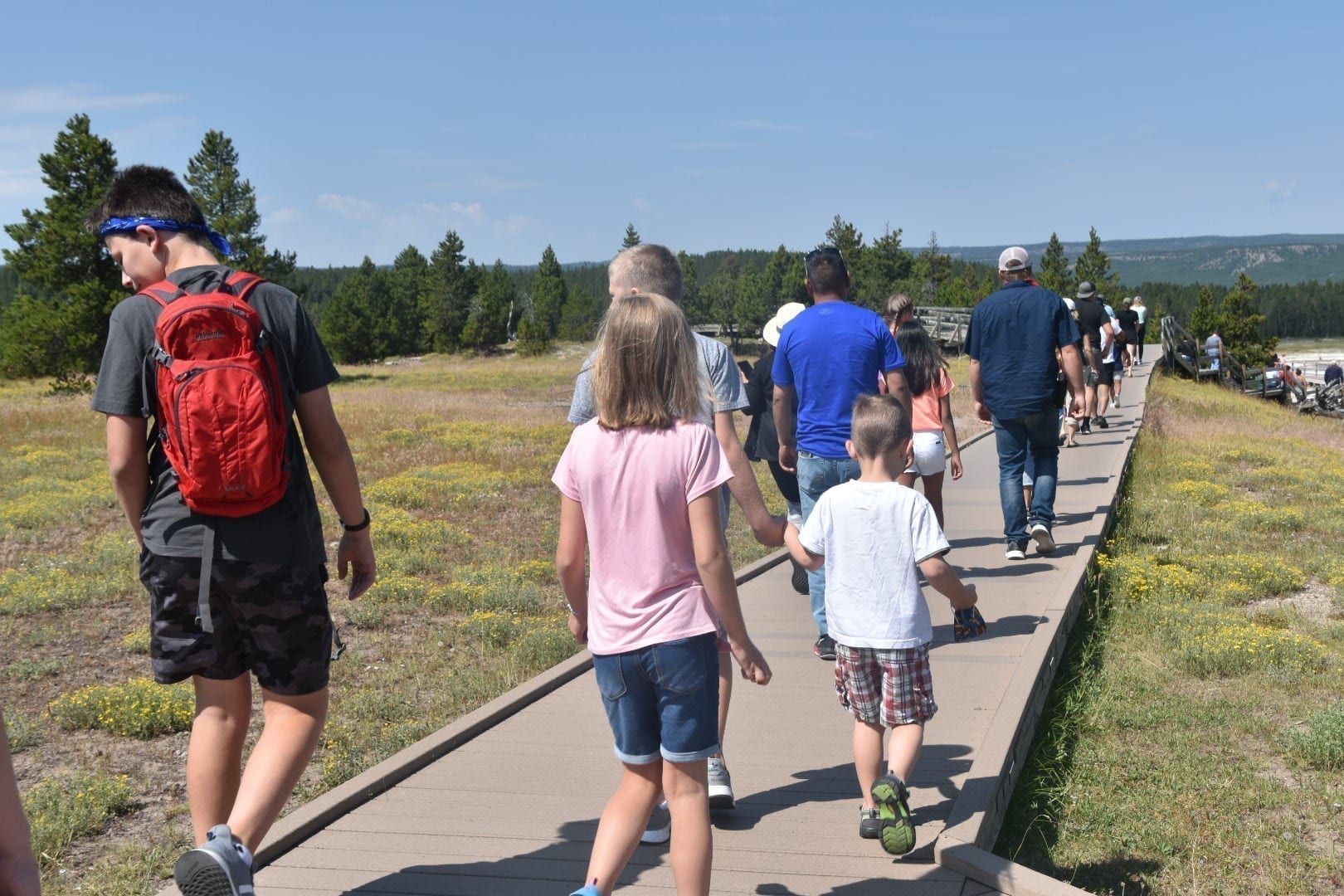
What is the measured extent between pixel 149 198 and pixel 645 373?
1520 millimetres

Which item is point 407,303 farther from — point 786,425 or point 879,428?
point 879,428

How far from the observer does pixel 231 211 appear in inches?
1927

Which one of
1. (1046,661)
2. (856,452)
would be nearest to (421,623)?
(1046,661)

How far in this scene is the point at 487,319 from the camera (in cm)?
8081

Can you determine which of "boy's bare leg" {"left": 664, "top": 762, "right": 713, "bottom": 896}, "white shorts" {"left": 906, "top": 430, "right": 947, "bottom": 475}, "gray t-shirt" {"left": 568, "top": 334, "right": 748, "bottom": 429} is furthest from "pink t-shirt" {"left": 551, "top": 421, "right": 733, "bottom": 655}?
"white shorts" {"left": 906, "top": 430, "right": 947, "bottom": 475}

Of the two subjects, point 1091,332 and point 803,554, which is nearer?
point 803,554

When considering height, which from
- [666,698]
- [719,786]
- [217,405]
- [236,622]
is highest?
[217,405]

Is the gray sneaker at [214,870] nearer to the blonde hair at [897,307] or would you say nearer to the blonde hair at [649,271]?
the blonde hair at [649,271]

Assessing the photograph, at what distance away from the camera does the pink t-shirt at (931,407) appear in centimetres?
765

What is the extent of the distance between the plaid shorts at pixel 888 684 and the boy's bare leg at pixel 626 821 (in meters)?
1.10

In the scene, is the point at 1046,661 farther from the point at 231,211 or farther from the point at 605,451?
the point at 231,211

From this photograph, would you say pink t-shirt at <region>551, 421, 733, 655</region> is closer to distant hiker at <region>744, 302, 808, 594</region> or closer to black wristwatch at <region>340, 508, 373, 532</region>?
black wristwatch at <region>340, 508, 373, 532</region>

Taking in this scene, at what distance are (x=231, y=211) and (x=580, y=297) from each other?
2026 inches

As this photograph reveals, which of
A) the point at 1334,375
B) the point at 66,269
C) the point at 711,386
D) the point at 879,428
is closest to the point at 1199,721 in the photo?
the point at 879,428
